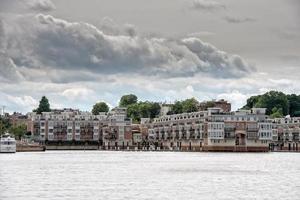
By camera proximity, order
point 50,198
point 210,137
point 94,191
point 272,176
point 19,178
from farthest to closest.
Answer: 1. point 210,137
2. point 272,176
3. point 19,178
4. point 94,191
5. point 50,198

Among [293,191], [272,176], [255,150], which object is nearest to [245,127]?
[255,150]

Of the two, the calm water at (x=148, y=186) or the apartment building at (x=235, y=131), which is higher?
the apartment building at (x=235, y=131)

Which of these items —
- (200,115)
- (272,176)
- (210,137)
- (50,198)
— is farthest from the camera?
(200,115)

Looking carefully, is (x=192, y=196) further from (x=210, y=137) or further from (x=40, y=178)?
(x=210, y=137)

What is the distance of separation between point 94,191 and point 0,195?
6.96 m

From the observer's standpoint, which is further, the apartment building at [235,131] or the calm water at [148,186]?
the apartment building at [235,131]

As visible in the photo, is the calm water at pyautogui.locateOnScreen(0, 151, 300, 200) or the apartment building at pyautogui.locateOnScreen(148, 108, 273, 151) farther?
the apartment building at pyautogui.locateOnScreen(148, 108, 273, 151)

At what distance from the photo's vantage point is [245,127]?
185250 millimetres

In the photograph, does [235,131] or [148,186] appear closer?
[148,186]

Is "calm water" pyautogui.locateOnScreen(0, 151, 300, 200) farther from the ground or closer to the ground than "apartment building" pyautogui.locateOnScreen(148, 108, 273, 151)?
closer to the ground

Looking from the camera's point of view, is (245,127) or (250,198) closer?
(250,198)

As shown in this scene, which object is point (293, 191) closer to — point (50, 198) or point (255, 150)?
point (50, 198)

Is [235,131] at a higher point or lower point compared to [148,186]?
higher

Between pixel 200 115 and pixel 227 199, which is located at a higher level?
pixel 200 115
